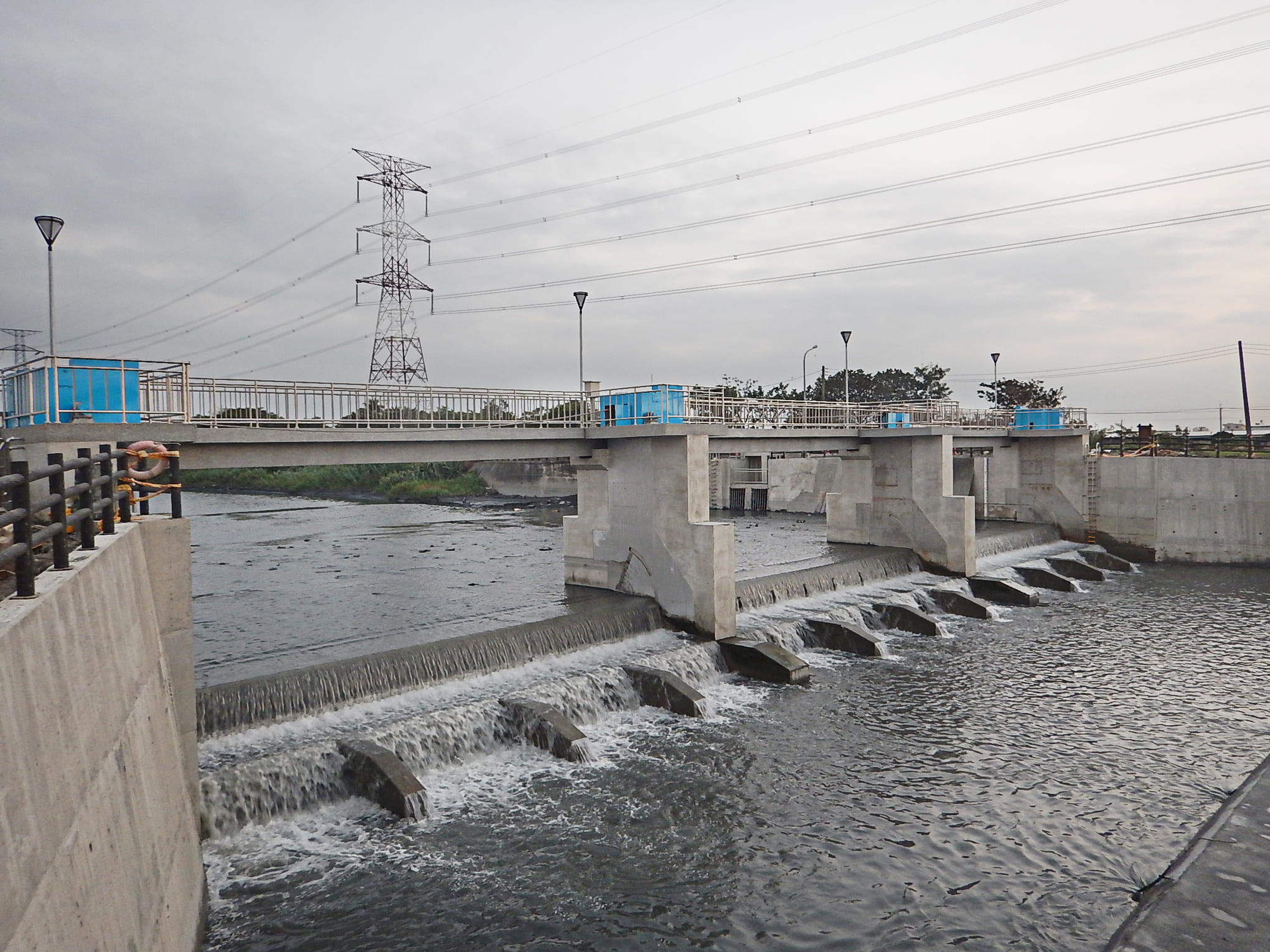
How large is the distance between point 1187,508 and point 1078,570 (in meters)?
8.13

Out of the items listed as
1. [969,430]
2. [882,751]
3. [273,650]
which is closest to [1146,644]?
[882,751]

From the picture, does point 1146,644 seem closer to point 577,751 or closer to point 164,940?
point 577,751

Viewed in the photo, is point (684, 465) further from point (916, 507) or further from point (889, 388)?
point (889, 388)

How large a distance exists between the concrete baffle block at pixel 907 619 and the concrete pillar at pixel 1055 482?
66.8ft

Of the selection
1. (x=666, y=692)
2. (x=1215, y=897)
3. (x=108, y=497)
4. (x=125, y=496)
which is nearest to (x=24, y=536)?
(x=108, y=497)

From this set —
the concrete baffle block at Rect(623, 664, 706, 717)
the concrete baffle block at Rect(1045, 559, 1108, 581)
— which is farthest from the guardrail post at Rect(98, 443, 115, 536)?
the concrete baffle block at Rect(1045, 559, 1108, 581)

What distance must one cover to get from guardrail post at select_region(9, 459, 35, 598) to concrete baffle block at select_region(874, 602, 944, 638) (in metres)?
22.5

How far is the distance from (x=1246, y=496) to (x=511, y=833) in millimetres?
37514

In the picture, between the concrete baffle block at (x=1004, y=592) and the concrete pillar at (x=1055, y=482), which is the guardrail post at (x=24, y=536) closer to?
the concrete baffle block at (x=1004, y=592)

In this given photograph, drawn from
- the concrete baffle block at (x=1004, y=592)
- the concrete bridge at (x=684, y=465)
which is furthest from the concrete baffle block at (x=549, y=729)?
the concrete baffle block at (x=1004, y=592)

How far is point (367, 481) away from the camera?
81938mm

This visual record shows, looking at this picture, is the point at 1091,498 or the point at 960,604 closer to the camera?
the point at 960,604

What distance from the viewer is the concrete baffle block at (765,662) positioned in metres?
19.3

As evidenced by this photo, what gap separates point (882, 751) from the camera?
592 inches
